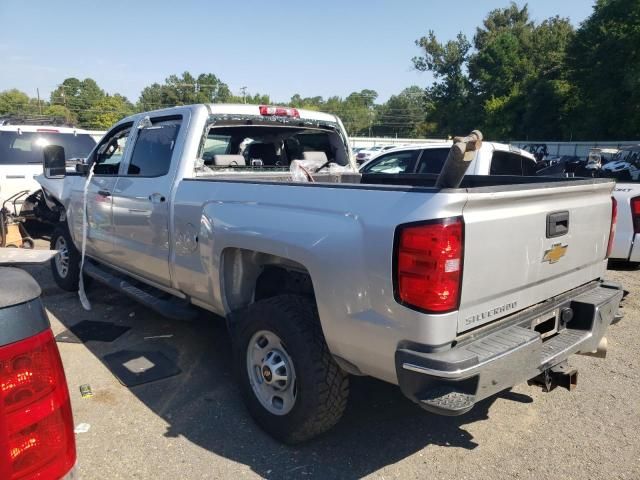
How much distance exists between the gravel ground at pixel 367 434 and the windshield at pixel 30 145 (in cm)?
649

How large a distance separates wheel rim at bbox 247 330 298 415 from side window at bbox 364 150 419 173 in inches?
212

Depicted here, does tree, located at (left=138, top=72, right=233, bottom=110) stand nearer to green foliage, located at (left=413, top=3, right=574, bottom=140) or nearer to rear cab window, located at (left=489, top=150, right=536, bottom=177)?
green foliage, located at (left=413, top=3, right=574, bottom=140)

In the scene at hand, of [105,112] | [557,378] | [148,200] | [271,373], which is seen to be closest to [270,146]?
[148,200]

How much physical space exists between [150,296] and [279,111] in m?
2.04

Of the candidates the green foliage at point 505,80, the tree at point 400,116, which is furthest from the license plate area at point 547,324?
the tree at point 400,116

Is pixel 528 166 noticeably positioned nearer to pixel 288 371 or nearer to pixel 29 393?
pixel 288 371

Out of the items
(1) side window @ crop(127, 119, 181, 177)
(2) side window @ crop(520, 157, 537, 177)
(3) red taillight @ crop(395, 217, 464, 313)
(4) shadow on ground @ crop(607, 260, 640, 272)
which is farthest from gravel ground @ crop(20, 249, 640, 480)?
(2) side window @ crop(520, 157, 537, 177)

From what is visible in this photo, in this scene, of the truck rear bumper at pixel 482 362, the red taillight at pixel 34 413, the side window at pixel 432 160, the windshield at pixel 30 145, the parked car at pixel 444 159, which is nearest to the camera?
the red taillight at pixel 34 413

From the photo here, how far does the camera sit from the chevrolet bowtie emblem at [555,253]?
9.05 feet

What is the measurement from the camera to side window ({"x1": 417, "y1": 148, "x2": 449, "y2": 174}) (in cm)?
756

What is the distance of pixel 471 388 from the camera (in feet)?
7.58

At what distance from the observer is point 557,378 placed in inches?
118

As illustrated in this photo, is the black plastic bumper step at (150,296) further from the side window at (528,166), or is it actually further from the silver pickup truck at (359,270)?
the side window at (528,166)

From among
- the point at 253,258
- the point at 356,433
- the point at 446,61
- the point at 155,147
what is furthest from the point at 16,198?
the point at 446,61
